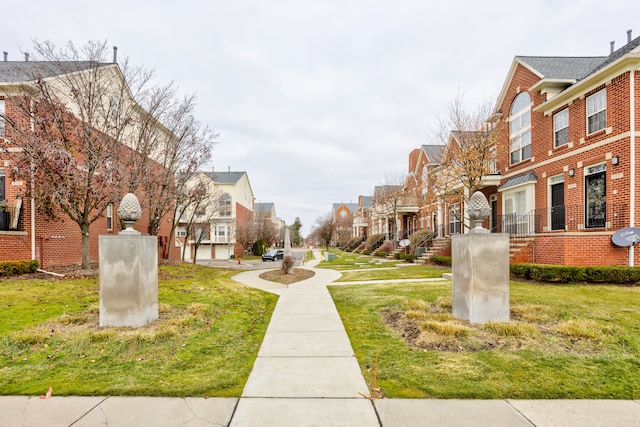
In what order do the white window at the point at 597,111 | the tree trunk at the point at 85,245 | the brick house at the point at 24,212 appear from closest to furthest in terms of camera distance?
the white window at the point at 597,111, the brick house at the point at 24,212, the tree trunk at the point at 85,245

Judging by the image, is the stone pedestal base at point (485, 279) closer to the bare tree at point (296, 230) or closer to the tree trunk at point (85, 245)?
the tree trunk at point (85, 245)

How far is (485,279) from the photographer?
20.8 feet

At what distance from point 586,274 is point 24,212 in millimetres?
21057

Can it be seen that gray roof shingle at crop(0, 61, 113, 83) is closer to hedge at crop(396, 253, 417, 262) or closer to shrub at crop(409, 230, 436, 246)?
hedge at crop(396, 253, 417, 262)

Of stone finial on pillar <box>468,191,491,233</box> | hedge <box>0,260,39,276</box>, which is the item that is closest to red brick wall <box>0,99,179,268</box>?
hedge <box>0,260,39,276</box>

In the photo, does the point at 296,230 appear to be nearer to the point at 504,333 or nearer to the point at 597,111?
the point at 597,111

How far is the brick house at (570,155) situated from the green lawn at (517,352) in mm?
4609

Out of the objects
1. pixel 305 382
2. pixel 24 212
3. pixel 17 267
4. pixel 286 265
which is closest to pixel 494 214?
pixel 286 265

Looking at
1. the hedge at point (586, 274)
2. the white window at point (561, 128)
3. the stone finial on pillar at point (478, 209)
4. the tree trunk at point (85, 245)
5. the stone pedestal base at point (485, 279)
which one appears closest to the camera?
the stone pedestal base at point (485, 279)

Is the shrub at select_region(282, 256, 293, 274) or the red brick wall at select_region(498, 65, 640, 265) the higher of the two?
the red brick wall at select_region(498, 65, 640, 265)

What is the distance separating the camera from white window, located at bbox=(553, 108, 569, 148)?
46.5 feet

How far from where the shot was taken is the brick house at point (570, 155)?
11.3 m

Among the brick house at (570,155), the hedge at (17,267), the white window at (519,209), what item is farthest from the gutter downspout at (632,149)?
the hedge at (17,267)

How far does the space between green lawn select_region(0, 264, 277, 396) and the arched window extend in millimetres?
15724
